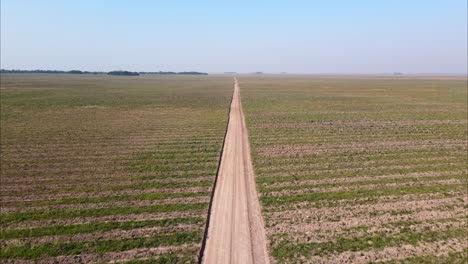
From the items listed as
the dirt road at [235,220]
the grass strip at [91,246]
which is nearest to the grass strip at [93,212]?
the dirt road at [235,220]

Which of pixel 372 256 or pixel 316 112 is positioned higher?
pixel 316 112

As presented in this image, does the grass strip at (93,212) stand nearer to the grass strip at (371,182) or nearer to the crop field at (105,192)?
the crop field at (105,192)

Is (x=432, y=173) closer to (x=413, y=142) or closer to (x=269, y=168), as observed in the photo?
(x=413, y=142)

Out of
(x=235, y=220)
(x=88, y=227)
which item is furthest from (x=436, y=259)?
(x=88, y=227)

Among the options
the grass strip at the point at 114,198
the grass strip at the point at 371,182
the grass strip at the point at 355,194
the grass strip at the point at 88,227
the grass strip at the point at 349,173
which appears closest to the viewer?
the grass strip at the point at 88,227

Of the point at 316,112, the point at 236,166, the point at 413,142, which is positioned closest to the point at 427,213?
the point at 236,166

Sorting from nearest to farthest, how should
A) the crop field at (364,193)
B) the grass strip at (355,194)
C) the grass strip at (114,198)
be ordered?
the crop field at (364,193) < the grass strip at (114,198) < the grass strip at (355,194)

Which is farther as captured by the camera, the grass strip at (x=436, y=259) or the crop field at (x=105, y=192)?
the crop field at (x=105, y=192)

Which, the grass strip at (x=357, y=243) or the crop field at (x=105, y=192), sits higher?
the crop field at (x=105, y=192)

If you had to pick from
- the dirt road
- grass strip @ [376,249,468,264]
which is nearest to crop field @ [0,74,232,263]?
the dirt road
